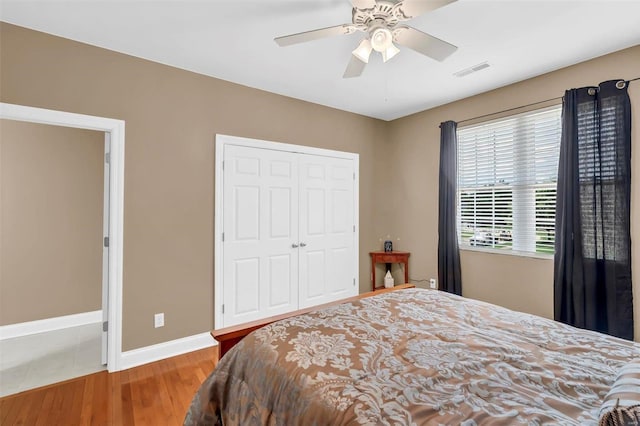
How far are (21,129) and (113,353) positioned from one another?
9.04 ft

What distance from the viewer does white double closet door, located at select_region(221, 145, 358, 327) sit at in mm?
3207

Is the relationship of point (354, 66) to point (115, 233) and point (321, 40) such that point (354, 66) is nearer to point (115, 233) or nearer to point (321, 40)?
point (321, 40)

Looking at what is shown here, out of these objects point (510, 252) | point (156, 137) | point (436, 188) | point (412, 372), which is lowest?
point (412, 372)

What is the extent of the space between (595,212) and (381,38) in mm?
2337

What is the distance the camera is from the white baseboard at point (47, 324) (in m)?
3.23

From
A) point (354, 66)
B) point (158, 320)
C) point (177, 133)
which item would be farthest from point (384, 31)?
point (158, 320)

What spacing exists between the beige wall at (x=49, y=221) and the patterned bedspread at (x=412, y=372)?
3.25 m

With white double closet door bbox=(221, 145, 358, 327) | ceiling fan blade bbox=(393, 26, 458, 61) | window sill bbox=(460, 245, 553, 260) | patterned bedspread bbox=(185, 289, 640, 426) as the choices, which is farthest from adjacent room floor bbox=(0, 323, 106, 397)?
window sill bbox=(460, 245, 553, 260)

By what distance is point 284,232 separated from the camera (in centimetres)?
355

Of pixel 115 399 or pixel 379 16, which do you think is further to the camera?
pixel 115 399

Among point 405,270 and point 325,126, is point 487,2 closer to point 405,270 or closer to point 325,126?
point 325,126

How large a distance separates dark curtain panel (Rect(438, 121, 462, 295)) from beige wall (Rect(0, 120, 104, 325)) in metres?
4.27

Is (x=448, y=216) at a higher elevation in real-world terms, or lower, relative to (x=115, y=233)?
higher

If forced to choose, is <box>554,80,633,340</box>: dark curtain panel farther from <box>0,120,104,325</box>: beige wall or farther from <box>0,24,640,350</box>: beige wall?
<box>0,120,104,325</box>: beige wall
